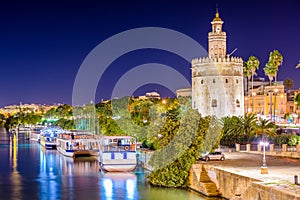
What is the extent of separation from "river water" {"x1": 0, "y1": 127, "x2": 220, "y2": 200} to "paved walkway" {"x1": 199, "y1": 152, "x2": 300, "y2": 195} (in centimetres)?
265

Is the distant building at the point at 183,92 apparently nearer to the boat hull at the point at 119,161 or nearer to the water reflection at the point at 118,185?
the boat hull at the point at 119,161

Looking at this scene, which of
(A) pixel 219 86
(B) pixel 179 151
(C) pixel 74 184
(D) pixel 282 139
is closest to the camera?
(B) pixel 179 151

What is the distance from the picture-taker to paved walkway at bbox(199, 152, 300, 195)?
22.4m

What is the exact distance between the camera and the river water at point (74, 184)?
3109 cm

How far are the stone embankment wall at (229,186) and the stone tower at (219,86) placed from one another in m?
→ 31.2

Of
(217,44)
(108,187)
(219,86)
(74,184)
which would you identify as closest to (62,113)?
(217,44)

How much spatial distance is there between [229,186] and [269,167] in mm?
3821

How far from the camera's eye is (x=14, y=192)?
3291 centimetres

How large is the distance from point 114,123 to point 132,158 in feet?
84.3

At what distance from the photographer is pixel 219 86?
2399 inches

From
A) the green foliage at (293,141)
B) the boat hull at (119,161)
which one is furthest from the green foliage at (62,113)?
the green foliage at (293,141)

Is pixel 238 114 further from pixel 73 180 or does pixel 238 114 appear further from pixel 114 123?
pixel 73 180

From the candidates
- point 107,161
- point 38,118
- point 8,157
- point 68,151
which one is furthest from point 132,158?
point 38,118

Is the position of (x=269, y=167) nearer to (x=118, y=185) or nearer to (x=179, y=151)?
(x=179, y=151)
